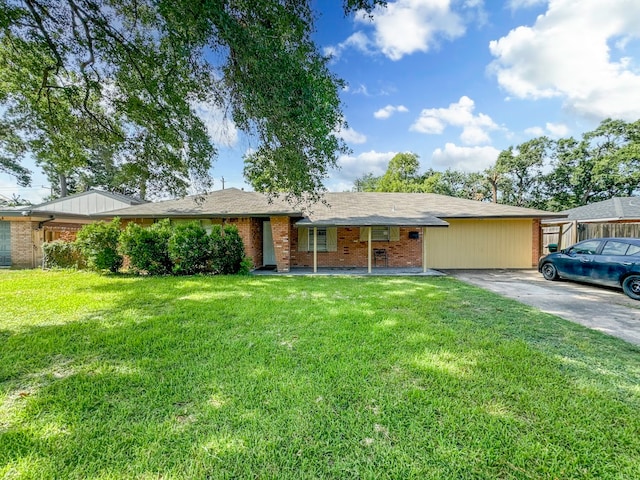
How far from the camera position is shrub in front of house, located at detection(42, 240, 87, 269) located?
11125mm

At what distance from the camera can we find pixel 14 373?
325 centimetres

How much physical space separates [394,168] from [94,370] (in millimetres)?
32173

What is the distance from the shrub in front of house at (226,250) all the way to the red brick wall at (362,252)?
3.34 metres

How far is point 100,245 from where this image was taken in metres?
9.90

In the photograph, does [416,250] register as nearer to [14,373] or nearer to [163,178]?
[163,178]

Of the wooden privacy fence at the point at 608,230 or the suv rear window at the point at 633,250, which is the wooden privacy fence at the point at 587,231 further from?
the suv rear window at the point at 633,250

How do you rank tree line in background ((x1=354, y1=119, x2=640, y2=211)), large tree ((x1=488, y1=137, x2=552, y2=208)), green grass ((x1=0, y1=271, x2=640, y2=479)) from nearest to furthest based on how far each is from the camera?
green grass ((x1=0, y1=271, x2=640, y2=479)) → tree line in background ((x1=354, y1=119, x2=640, y2=211)) → large tree ((x1=488, y1=137, x2=552, y2=208))

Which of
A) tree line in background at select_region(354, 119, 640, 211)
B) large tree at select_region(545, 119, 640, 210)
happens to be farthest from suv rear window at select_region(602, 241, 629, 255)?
large tree at select_region(545, 119, 640, 210)

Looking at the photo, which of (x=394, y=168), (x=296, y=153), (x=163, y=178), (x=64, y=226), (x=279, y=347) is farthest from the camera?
(x=394, y=168)

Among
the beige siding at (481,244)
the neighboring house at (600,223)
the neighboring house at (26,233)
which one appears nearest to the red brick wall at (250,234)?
the neighboring house at (26,233)

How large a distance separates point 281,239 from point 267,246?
2.40 metres

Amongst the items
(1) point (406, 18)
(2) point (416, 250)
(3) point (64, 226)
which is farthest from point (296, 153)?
(3) point (64, 226)

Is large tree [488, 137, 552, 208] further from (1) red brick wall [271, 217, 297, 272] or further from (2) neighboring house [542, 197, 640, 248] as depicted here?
(1) red brick wall [271, 217, 297, 272]

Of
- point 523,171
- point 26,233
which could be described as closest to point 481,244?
point 26,233
